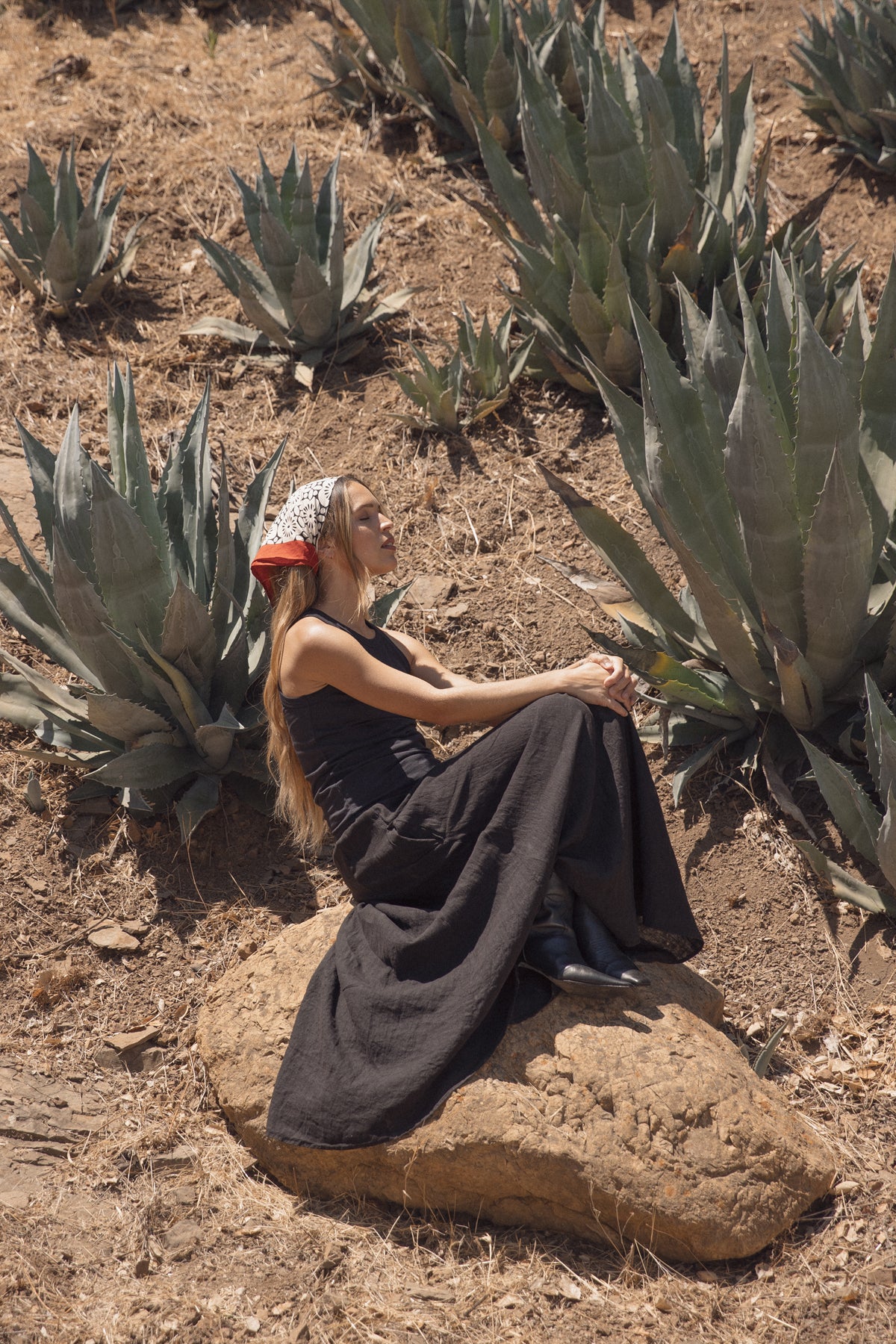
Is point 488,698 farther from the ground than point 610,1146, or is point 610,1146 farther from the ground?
point 488,698

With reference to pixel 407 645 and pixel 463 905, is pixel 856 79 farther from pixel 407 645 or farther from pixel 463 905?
pixel 463 905

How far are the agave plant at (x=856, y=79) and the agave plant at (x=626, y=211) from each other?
928 millimetres

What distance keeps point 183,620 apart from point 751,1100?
1841mm

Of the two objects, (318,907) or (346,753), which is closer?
(346,753)

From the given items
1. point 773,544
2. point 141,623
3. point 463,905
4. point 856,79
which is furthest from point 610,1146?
point 856,79

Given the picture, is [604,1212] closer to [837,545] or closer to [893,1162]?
[893,1162]

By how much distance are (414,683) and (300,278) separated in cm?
240

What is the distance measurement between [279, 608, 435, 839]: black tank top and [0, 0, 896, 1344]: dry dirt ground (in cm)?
65

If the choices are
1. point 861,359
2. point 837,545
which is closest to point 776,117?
point 861,359

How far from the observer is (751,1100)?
2402mm

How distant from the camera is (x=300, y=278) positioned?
4.42 m

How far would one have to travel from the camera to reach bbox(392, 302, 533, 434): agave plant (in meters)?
4.25

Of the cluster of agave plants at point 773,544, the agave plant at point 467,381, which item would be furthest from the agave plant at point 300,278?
the cluster of agave plants at point 773,544

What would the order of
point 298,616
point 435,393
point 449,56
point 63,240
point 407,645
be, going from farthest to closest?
point 449,56
point 63,240
point 435,393
point 407,645
point 298,616
